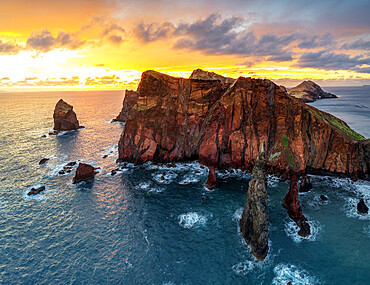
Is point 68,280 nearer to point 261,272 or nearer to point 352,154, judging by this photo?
point 261,272

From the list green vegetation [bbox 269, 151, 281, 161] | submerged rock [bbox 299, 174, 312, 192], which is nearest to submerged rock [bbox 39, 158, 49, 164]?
green vegetation [bbox 269, 151, 281, 161]

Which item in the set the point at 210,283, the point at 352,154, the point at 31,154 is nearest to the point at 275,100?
the point at 352,154

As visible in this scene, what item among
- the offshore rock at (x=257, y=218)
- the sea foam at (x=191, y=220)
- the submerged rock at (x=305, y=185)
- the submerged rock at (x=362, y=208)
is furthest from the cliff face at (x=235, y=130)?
the offshore rock at (x=257, y=218)

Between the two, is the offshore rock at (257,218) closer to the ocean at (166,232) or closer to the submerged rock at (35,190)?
the ocean at (166,232)

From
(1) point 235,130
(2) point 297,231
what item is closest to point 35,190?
(1) point 235,130

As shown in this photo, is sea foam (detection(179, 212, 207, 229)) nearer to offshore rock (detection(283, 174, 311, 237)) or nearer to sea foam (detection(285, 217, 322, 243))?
sea foam (detection(285, 217, 322, 243))
